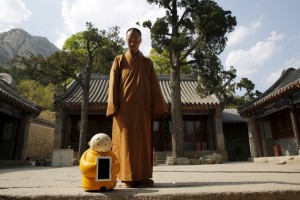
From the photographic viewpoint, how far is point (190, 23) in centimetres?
1100

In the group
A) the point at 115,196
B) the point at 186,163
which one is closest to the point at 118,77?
the point at 115,196

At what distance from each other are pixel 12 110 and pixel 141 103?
9.88 m

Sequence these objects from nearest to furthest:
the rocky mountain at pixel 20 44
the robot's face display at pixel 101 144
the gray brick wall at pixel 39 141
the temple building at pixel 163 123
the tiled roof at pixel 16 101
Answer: the robot's face display at pixel 101 144
the tiled roof at pixel 16 101
the temple building at pixel 163 123
the gray brick wall at pixel 39 141
the rocky mountain at pixel 20 44

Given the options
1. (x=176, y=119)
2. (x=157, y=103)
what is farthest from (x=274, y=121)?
(x=157, y=103)

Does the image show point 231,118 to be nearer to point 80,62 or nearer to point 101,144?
point 80,62

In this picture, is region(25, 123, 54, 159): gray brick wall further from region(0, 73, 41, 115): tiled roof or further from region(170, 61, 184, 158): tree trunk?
region(170, 61, 184, 158): tree trunk

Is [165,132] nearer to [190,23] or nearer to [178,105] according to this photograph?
[178,105]

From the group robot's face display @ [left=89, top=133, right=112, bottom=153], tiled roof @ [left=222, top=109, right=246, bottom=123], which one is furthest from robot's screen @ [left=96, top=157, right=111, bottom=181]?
tiled roof @ [left=222, top=109, right=246, bottom=123]

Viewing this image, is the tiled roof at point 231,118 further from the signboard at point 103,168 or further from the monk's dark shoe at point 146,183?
the signboard at point 103,168

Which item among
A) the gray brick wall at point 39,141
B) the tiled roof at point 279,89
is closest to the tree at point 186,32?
the tiled roof at point 279,89

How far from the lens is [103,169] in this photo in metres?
2.06

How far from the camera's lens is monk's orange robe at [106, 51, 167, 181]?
2488 mm

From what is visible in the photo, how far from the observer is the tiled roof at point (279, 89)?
9.04 meters

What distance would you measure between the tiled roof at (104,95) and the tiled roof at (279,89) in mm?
2196
